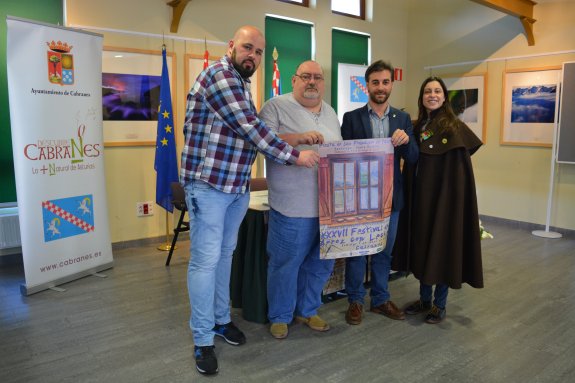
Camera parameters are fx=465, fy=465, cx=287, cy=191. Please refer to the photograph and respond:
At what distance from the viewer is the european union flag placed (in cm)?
451

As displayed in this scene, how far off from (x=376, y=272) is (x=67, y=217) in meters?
2.39

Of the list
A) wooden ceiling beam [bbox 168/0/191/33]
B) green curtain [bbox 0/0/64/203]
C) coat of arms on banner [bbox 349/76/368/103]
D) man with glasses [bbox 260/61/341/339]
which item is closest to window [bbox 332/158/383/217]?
man with glasses [bbox 260/61/341/339]

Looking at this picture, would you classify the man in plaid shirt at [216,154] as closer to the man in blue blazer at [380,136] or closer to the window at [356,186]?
the window at [356,186]

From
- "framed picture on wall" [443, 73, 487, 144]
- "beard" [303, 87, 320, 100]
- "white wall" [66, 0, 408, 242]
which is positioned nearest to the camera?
"beard" [303, 87, 320, 100]

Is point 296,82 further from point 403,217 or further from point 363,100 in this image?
point 363,100

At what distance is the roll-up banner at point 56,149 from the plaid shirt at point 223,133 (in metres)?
1.72

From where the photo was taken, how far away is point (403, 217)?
2.97 m

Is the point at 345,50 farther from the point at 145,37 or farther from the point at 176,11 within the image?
the point at 145,37

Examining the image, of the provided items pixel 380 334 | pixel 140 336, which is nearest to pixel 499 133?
pixel 380 334

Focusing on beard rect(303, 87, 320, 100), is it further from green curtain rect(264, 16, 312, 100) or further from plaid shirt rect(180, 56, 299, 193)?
green curtain rect(264, 16, 312, 100)

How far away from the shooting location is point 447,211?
9.08ft

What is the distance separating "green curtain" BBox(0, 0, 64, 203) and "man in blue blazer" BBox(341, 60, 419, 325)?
299 cm

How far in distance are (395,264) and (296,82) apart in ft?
4.48

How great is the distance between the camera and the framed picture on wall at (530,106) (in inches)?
213
